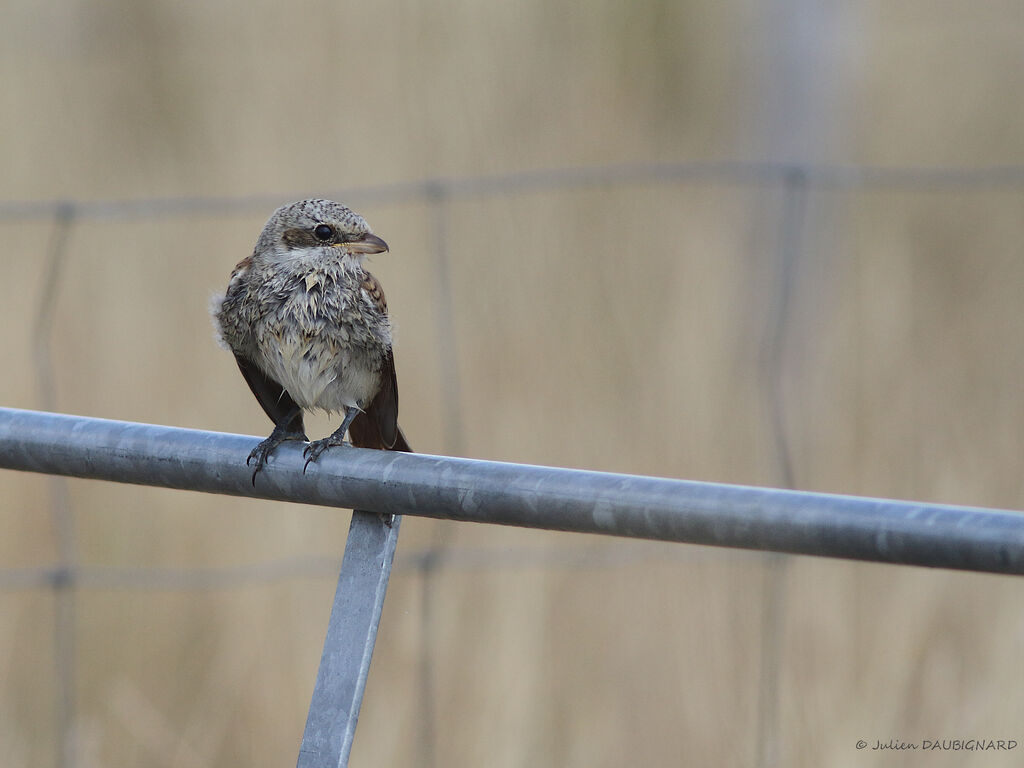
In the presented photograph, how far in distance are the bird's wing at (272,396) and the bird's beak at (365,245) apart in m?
0.29

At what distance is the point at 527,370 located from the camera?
3711 mm

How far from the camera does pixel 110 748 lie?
10.4ft

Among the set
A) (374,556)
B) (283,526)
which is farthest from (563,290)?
(374,556)

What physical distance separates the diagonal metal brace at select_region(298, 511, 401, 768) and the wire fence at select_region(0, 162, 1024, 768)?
1.68 meters

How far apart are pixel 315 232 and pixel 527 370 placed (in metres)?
1.43

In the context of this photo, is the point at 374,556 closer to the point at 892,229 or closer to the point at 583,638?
the point at 583,638

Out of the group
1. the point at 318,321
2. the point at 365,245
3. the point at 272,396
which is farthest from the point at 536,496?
the point at 272,396

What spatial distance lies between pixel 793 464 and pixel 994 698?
0.89 meters

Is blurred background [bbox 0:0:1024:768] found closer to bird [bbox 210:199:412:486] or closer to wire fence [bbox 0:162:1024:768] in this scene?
wire fence [bbox 0:162:1024:768]

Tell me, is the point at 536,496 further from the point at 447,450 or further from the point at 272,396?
the point at 447,450

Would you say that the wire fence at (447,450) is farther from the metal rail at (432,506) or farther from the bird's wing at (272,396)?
the metal rail at (432,506)

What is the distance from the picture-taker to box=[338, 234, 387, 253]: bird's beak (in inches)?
91.5
